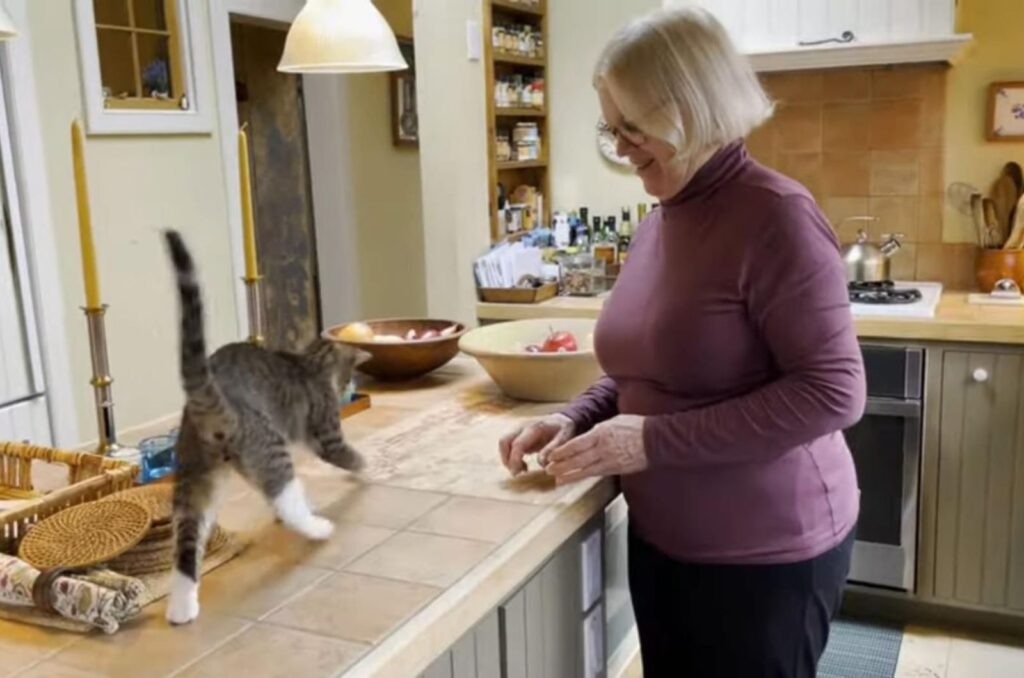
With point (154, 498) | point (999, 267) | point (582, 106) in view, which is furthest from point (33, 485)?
point (582, 106)

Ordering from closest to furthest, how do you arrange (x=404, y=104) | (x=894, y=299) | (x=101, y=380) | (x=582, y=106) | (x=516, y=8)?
(x=101, y=380) < (x=894, y=299) < (x=516, y=8) < (x=582, y=106) < (x=404, y=104)

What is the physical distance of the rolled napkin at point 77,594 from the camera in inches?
38.8

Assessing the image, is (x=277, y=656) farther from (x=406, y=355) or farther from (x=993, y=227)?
(x=993, y=227)

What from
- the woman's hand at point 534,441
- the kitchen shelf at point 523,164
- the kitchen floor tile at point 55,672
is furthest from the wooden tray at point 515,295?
the kitchen floor tile at point 55,672

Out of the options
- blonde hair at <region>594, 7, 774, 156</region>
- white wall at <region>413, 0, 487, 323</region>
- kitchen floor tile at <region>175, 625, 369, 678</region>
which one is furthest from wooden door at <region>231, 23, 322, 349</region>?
kitchen floor tile at <region>175, 625, 369, 678</region>

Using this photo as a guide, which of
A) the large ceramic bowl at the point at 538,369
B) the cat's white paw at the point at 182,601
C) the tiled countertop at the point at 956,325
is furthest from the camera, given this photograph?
the tiled countertop at the point at 956,325

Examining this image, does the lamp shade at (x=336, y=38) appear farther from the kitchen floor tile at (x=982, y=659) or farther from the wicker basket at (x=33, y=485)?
the kitchen floor tile at (x=982, y=659)

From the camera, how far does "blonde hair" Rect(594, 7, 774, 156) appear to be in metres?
1.30

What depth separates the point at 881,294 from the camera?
2.93 m

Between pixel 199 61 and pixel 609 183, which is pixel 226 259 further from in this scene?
pixel 609 183

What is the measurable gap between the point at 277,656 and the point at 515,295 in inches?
91.1

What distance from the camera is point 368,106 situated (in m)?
4.50

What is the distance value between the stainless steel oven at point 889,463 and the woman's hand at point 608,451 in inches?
62.5

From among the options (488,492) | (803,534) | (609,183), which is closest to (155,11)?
(609,183)
